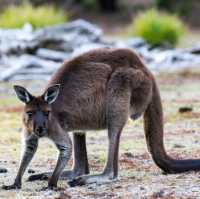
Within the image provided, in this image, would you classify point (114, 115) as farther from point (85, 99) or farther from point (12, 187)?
point (12, 187)

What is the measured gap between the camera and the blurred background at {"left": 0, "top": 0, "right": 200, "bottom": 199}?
23.2ft

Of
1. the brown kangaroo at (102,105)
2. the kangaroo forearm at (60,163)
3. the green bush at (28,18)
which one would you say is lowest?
the kangaroo forearm at (60,163)

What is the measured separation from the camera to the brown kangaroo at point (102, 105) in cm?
718

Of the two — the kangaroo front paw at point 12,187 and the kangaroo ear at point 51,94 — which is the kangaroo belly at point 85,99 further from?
the kangaroo front paw at point 12,187

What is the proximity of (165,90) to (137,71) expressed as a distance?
8601mm

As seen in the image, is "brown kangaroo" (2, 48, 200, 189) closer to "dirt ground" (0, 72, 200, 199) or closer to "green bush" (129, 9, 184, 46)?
"dirt ground" (0, 72, 200, 199)

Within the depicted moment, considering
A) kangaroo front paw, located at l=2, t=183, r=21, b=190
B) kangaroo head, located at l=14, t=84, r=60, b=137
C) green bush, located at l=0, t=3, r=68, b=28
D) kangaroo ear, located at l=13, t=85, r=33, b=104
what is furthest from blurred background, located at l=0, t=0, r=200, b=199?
kangaroo ear, located at l=13, t=85, r=33, b=104

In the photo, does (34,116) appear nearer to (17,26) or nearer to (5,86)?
(5,86)

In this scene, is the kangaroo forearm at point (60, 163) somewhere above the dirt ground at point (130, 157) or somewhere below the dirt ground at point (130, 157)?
above

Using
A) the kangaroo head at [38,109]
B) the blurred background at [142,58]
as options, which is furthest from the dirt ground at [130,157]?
the kangaroo head at [38,109]

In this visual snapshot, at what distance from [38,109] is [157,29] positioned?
16774 mm

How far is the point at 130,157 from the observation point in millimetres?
8844

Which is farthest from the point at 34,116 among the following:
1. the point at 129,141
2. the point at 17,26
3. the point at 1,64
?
the point at 17,26

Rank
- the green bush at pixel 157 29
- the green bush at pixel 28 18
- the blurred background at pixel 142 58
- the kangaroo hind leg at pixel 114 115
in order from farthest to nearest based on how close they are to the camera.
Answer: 1. the green bush at pixel 157 29
2. the green bush at pixel 28 18
3. the kangaroo hind leg at pixel 114 115
4. the blurred background at pixel 142 58
